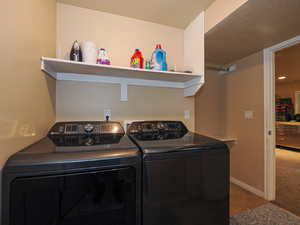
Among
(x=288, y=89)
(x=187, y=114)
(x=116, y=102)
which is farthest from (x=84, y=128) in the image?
(x=288, y=89)

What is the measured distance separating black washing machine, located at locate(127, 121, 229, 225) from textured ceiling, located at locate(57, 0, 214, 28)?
4.56 feet

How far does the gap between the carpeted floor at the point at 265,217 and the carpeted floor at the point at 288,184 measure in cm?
16

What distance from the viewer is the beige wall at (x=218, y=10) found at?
4.05 ft

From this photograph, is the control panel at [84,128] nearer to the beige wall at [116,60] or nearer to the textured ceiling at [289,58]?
the beige wall at [116,60]

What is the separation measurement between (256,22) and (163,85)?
3.83ft

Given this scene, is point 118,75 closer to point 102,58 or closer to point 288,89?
point 102,58

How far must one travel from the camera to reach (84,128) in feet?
3.88

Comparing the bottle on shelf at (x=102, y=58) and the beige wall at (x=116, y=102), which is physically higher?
the bottle on shelf at (x=102, y=58)

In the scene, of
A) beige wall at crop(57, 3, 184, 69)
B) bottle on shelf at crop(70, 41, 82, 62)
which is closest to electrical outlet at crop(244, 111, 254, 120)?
beige wall at crop(57, 3, 184, 69)

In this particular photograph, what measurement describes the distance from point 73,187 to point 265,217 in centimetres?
218

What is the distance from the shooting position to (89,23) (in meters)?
1.39

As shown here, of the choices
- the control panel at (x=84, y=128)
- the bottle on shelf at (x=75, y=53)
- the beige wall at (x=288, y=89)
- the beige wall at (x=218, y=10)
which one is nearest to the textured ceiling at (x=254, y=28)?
the beige wall at (x=218, y=10)

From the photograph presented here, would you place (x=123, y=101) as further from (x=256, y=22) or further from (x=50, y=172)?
(x=256, y=22)

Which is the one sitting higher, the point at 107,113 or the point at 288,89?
the point at 288,89
